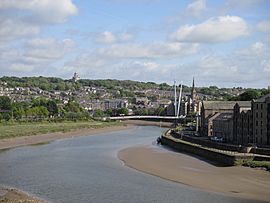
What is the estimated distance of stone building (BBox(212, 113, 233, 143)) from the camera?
6141 centimetres

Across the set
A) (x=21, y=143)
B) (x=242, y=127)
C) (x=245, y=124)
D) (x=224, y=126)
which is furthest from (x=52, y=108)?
(x=245, y=124)

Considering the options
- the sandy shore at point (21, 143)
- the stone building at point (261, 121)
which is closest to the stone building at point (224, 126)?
the stone building at point (261, 121)

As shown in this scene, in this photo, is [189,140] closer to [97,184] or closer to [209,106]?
[209,106]

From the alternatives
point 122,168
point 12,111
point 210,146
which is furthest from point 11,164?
point 12,111

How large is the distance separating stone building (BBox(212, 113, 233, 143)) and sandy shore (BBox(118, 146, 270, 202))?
9185 mm

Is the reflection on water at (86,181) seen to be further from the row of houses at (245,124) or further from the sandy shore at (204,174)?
the row of houses at (245,124)

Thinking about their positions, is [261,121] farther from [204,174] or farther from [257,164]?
[204,174]

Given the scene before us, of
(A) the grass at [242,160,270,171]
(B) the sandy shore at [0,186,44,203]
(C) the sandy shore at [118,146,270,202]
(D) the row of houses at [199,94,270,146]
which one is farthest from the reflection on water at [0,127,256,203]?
(D) the row of houses at [199,94,270,146]

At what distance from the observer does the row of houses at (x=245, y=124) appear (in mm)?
52031

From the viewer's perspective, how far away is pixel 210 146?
177 feet

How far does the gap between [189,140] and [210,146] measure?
33.2ft

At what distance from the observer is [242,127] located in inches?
2218

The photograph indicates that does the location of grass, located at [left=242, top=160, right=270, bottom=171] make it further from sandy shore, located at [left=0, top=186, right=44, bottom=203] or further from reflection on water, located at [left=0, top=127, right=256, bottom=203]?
sandy shore, located at [left=0, top=186, right=44, bottom=203]

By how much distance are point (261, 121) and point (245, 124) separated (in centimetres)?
345
